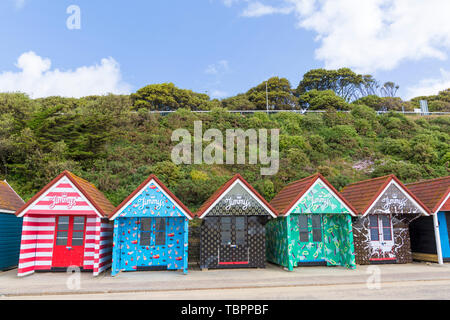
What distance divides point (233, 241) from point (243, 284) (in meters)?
3.74

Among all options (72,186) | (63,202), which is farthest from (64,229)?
(72,186)

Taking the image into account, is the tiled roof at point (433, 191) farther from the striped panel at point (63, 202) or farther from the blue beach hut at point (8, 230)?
the blue beach hut at point (8, 230)

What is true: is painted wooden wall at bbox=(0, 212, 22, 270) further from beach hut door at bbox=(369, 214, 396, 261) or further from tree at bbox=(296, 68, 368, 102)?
tree at bbox=(296, 68, 368, 102)

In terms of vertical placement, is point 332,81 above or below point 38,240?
above

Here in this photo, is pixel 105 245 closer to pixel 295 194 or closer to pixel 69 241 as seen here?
pixel 69 241

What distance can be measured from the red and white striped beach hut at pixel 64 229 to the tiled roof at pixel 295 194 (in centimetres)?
786

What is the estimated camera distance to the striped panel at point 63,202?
505 inches

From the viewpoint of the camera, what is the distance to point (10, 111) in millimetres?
26750

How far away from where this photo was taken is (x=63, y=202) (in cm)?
1297

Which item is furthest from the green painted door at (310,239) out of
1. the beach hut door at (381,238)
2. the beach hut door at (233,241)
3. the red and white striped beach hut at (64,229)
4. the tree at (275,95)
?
the tree at (275,95)

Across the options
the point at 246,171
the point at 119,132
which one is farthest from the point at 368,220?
the point at 119,132

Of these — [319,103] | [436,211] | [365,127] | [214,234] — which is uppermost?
[319,103]

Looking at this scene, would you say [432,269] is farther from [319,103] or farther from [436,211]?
[319,103]

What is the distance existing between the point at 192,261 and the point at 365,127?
29057 mm
